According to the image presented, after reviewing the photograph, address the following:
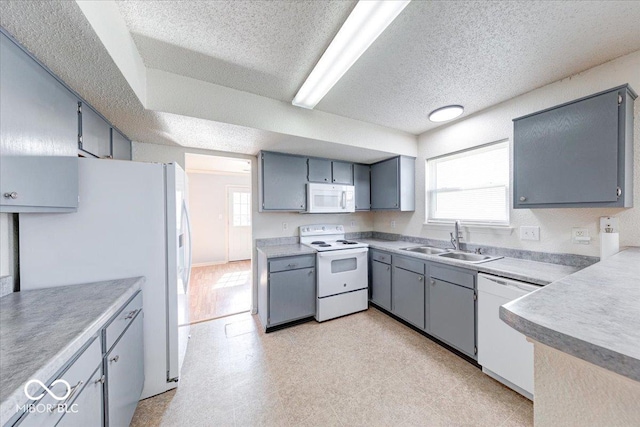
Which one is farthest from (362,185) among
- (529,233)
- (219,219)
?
(219,219)

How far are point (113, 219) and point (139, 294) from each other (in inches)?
21.0

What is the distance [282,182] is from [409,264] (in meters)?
1.81

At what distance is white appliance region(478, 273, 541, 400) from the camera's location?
5.09 ft

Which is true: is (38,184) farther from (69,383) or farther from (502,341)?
(502,341)

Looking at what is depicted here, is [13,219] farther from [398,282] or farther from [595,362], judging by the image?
[398,282]

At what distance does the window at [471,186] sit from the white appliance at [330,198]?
3.52 ft

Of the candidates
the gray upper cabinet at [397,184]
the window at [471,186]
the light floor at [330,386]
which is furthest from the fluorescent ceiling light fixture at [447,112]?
the light floor at [330,386]

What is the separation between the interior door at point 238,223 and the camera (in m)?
5.74

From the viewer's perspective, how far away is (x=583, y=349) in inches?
19.8

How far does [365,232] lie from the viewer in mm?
3836

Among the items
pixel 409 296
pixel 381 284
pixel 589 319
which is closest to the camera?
pixel 589 319

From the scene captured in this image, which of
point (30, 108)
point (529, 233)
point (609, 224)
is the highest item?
point (30, 108)

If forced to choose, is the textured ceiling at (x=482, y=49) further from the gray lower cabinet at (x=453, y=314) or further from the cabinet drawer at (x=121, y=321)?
the cabinet drawer at (x=121, y=321)

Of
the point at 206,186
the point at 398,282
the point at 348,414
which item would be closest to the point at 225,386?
the point at 348,414
